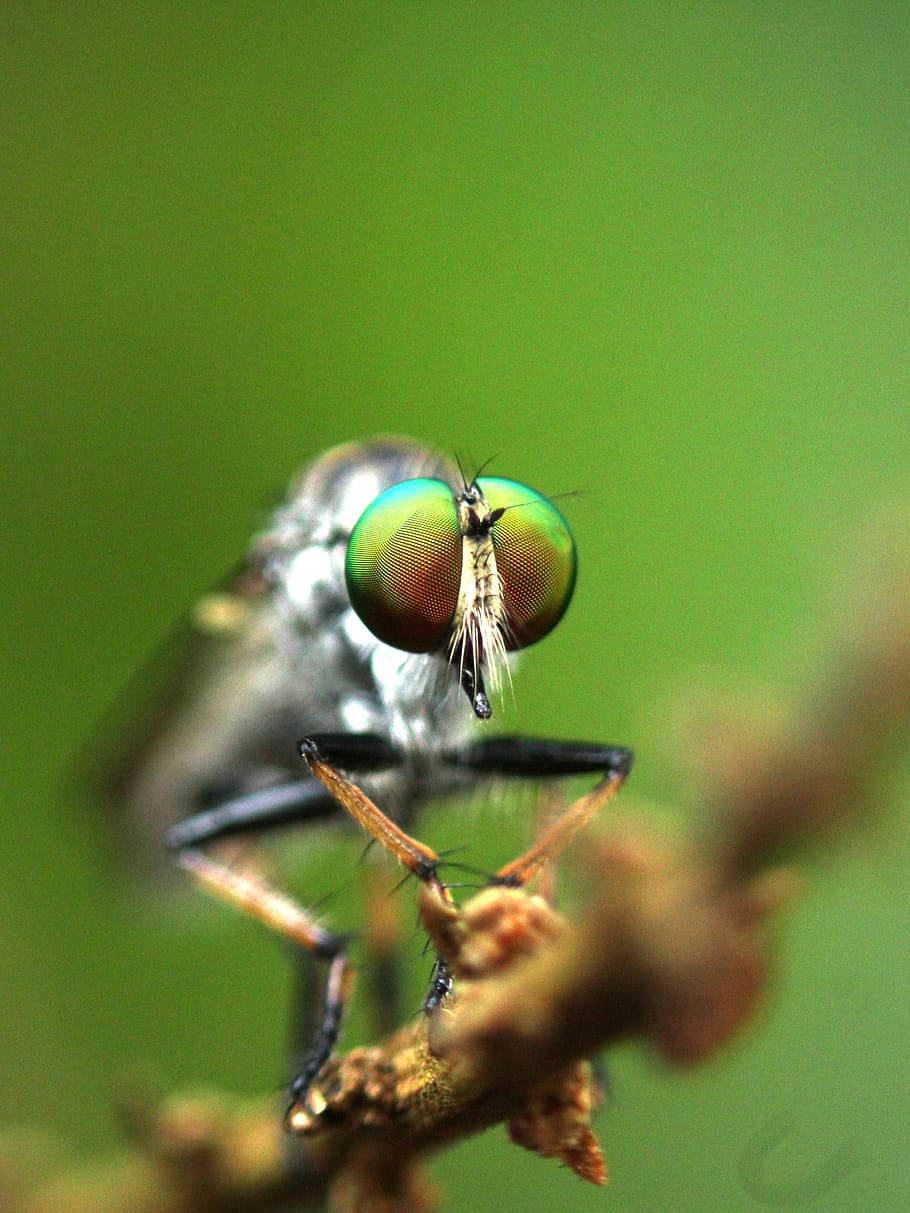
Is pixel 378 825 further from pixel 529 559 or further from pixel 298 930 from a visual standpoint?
pixel 529 559

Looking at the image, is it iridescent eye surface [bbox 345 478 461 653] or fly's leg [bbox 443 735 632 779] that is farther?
fly's leg [bbox 443 735 632 779]

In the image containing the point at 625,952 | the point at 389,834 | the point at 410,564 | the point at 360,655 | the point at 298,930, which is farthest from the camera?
the point at 360,655

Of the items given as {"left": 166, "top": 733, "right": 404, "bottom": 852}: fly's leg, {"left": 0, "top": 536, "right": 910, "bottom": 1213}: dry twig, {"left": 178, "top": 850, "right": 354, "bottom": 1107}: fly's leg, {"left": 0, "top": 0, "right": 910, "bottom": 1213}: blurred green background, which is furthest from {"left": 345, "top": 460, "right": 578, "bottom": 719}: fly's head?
{"left": 0, "top": 0, "right": 910, "bottom": 1213}: blurred green background

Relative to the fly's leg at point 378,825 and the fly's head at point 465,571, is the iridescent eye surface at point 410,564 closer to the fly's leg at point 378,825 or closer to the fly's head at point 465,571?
the fly's head at point 465,571

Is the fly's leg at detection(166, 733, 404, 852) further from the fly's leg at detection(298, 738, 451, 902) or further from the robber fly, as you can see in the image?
the fly's leg at detection(298, 738, 451, 902)

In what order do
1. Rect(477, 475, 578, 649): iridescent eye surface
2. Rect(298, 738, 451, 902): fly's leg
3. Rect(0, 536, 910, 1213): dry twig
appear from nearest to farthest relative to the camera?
Rect(0, 536, 910, 1213): dry twig, Rect(298, 738, 451, 902): fly's leg, Rect(477, 475, 578, 649): iridescent eye surface

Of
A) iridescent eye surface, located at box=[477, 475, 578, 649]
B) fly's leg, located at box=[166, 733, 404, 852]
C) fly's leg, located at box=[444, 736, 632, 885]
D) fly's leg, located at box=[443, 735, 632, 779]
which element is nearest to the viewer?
fly's leg, located at box=[444, 736, 632, 885]

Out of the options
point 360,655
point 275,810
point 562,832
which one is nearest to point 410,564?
point 562,832

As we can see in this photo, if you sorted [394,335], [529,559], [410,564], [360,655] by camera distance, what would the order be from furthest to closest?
1. [394,335]
2. [360,655]
3. [529,559]
4. [410,564]
